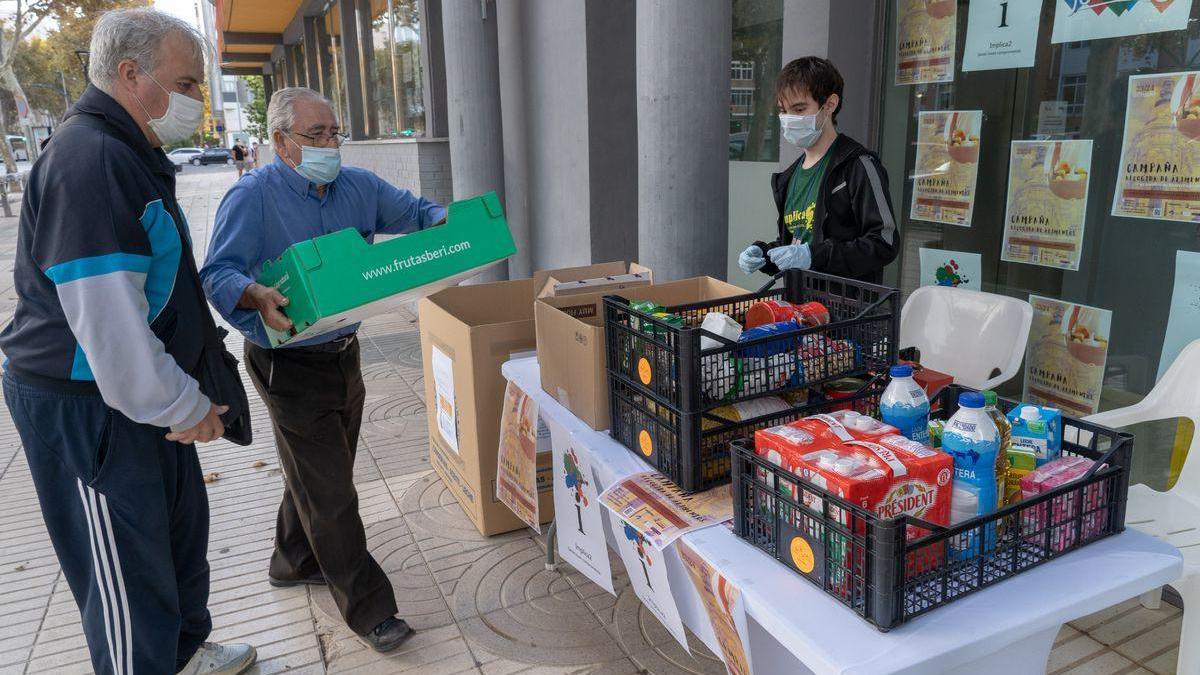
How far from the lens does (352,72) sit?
37.3 feet

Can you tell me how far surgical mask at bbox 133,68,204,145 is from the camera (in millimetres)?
2002

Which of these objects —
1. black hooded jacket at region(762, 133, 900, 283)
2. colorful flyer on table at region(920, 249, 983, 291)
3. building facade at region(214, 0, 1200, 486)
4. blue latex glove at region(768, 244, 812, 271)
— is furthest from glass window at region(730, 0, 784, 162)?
blue latex glove at region(768, 244, 812, 271)

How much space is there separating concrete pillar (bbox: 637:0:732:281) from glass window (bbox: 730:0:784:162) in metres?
1.36

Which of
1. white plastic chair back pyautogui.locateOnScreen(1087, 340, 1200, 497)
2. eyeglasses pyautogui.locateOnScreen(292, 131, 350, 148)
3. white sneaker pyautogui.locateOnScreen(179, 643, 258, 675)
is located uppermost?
eyeglasses pyautogui.locateOnScreen(292, 131, 350, 148)

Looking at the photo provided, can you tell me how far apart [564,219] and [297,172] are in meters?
3.38

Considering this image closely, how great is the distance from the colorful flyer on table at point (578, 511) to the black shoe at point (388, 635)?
64cm

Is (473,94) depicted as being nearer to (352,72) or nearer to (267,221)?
(267,221)

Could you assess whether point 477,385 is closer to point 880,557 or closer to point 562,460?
point 562,460

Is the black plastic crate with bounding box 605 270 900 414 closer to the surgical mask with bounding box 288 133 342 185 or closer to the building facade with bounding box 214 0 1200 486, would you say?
the surgical mask with bounding box 288 133 342 185

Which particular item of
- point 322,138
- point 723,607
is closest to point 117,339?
point 322,138

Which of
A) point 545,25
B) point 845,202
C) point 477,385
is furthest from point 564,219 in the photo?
point 845,202

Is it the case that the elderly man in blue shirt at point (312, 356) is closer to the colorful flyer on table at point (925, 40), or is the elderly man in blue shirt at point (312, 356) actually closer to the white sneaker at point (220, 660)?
the white sneaker at point (220, 660)

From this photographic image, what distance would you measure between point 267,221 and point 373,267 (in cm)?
54

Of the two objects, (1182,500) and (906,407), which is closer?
(906,407)
